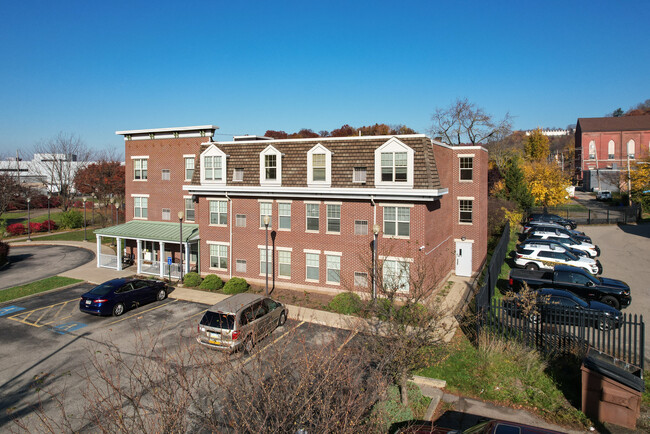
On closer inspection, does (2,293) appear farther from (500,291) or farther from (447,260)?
(500,291)

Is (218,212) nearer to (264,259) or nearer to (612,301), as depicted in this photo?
(264,259)

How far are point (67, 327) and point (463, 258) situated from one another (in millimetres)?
23200

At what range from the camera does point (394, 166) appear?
21688 millimetres

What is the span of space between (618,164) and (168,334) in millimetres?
111232

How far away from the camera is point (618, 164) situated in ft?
318

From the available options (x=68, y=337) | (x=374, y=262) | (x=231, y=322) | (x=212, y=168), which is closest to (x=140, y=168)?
(x=212, y=168)

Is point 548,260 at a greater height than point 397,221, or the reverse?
point 397,221

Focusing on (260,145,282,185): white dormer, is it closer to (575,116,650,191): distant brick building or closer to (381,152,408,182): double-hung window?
(381,152,408,182): double-hung window

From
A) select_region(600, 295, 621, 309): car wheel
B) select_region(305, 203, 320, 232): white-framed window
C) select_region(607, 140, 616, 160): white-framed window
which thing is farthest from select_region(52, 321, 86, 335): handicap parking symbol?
select_region(607, 140, 616, 160): white-framed window

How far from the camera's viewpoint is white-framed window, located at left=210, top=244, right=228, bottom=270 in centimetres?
2667

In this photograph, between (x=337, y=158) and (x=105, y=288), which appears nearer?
(x=105, y=288)

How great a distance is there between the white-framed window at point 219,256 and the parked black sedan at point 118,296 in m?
4.68

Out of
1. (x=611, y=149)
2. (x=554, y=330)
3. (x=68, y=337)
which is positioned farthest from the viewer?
(x=611, y=149)

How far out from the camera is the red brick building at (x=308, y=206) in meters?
21.8
